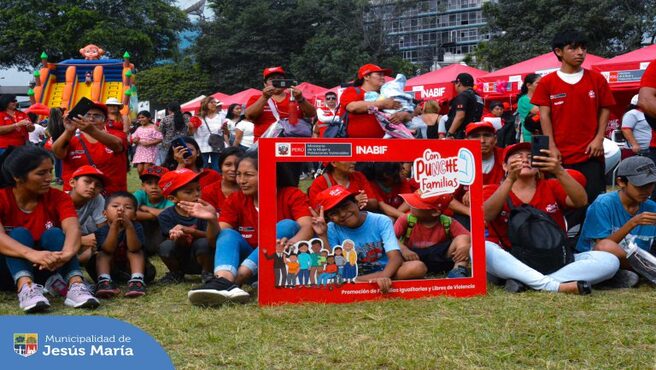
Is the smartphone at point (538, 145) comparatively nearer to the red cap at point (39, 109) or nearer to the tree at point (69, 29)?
the red cap at point (39, 109)

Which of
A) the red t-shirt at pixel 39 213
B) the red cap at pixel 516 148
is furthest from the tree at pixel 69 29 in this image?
the red cap at pixel 516 148

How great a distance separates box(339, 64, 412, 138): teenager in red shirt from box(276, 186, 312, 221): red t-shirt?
1961 mm

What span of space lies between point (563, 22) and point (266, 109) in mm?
28499

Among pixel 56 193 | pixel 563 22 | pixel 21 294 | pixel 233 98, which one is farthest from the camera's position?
pixel 563 22

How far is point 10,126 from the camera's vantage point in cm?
1023

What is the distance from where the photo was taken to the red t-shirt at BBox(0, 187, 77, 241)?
493 centimetres

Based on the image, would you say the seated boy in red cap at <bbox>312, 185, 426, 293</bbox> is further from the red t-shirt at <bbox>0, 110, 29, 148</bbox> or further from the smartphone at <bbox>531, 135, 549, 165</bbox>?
the red t-shirt at <bbox>0, 110, 29, 148</bbox>

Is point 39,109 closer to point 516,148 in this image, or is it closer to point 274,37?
point 516,148

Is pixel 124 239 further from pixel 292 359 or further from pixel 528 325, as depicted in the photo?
pixel 528 325

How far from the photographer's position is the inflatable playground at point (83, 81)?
56.6 ft

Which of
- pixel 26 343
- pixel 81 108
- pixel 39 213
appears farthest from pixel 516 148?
pixel 26 343

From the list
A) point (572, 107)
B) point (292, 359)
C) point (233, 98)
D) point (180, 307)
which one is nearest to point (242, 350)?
point (292, 359)

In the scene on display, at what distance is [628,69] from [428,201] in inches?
401

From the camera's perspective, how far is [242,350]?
3564 millimetres
